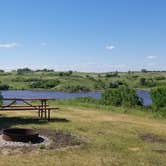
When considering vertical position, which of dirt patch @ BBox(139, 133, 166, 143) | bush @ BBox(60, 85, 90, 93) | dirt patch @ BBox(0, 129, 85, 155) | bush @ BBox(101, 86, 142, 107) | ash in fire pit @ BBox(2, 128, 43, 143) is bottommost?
bush @ BBox(60, 85, 90, 93)

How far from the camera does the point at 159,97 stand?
25.1 m

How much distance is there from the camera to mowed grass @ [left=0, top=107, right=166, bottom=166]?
11906 millimetres

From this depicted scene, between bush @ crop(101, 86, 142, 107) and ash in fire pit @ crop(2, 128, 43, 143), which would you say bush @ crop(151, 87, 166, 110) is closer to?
bush @ crop(101, 86, 142, 107)

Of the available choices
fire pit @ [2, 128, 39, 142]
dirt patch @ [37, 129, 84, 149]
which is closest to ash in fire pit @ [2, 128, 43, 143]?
fire pit @ [2, 128, 39, 142]

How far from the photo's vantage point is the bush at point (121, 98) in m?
28.0

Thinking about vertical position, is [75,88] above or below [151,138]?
below

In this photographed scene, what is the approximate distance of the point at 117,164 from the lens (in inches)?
462

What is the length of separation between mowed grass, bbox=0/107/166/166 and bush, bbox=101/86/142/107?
413 centimetres

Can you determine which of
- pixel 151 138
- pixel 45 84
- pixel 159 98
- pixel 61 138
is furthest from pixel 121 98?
pixel 45 84

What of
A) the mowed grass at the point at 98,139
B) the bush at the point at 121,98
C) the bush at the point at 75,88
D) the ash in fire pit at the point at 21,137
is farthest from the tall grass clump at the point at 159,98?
the bush at the point at 75,88

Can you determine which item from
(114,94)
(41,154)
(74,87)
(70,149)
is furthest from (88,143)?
(74,87)

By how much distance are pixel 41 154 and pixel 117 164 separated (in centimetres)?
218

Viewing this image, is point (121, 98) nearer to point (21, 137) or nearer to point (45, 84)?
point (21, 137)

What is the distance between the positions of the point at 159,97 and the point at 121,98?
3665 millimetres
